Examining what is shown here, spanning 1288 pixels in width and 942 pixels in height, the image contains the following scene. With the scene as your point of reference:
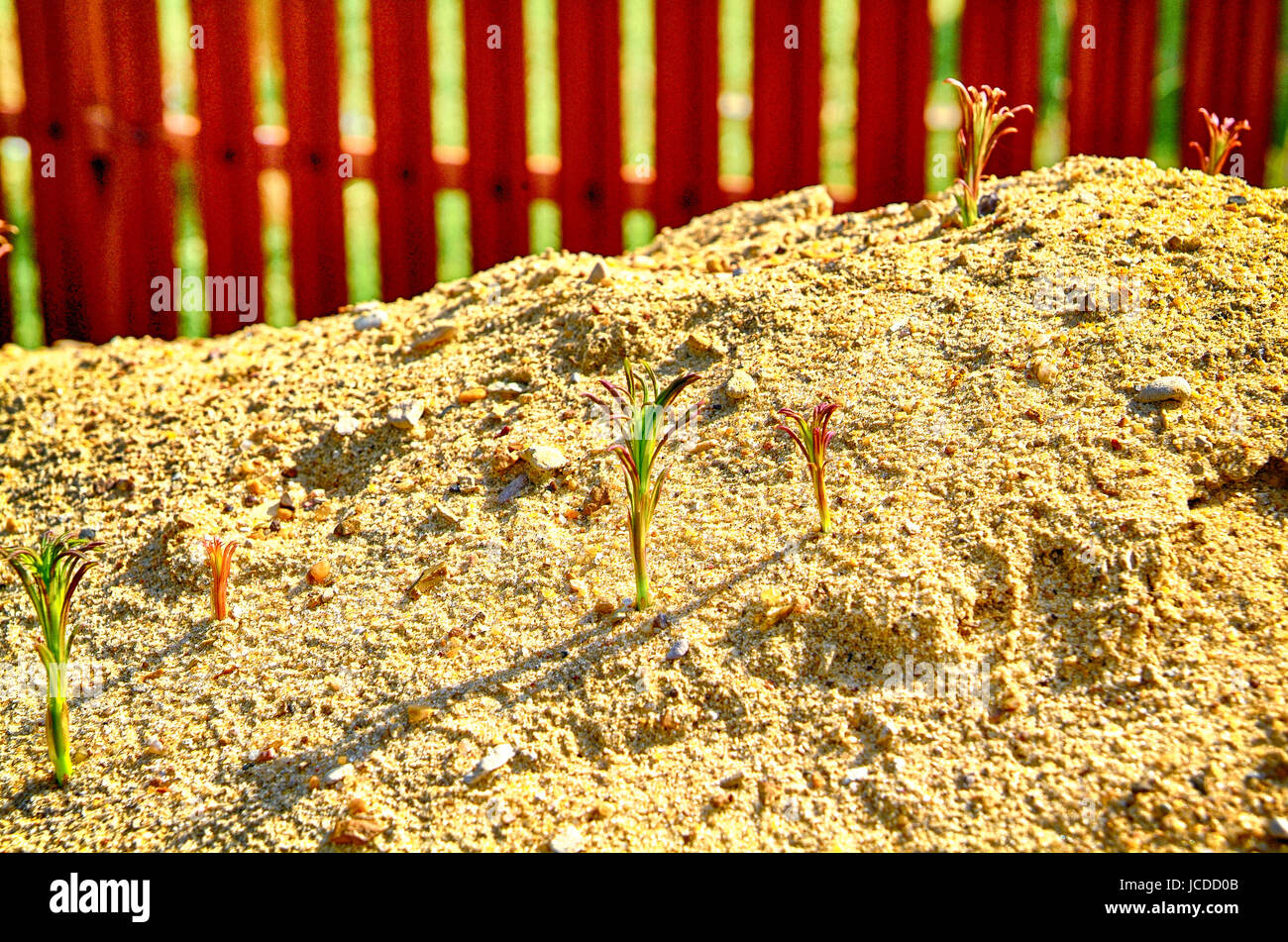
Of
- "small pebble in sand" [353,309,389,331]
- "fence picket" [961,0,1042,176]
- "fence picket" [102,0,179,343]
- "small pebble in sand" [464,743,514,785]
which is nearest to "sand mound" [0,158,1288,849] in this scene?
"small pebble in sand" [464,743,514,785]

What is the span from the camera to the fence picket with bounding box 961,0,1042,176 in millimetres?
4559

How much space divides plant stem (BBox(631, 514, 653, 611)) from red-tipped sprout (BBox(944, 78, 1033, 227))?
151 centimetres

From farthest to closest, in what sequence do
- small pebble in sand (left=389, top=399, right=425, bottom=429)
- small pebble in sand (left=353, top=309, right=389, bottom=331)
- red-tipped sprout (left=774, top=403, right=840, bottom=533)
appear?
small pebble in sand (left=353, top=309, right=389, bottom=331)
small pebble in sand (left=389, top=399, right=425, bottom=429)
red-tipped sprout (left=774, top=403, right=840, bottom=533)

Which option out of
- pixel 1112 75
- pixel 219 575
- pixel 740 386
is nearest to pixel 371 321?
pixel 219 575

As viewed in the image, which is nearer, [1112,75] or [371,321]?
[371,321]

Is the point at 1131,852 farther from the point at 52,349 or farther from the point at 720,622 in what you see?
the point at 52,349

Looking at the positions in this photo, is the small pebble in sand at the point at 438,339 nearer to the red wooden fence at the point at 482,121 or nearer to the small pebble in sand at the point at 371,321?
the small pebble in sand at the point at 371,321

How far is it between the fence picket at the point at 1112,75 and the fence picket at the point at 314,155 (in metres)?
3.02

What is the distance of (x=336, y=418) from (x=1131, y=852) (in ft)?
6.90

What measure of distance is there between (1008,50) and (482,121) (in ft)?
7.07

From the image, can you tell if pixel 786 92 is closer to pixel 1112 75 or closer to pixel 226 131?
pixel 1112 75

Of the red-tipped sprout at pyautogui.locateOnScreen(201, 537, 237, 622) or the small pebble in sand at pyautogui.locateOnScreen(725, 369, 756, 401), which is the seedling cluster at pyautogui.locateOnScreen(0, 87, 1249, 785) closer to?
the red-tipped sprout at pyautogui.locateOnScreen(201, 537, 237, 622)

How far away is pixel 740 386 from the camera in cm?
261

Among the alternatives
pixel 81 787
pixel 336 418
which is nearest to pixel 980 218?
pixel 336 418
